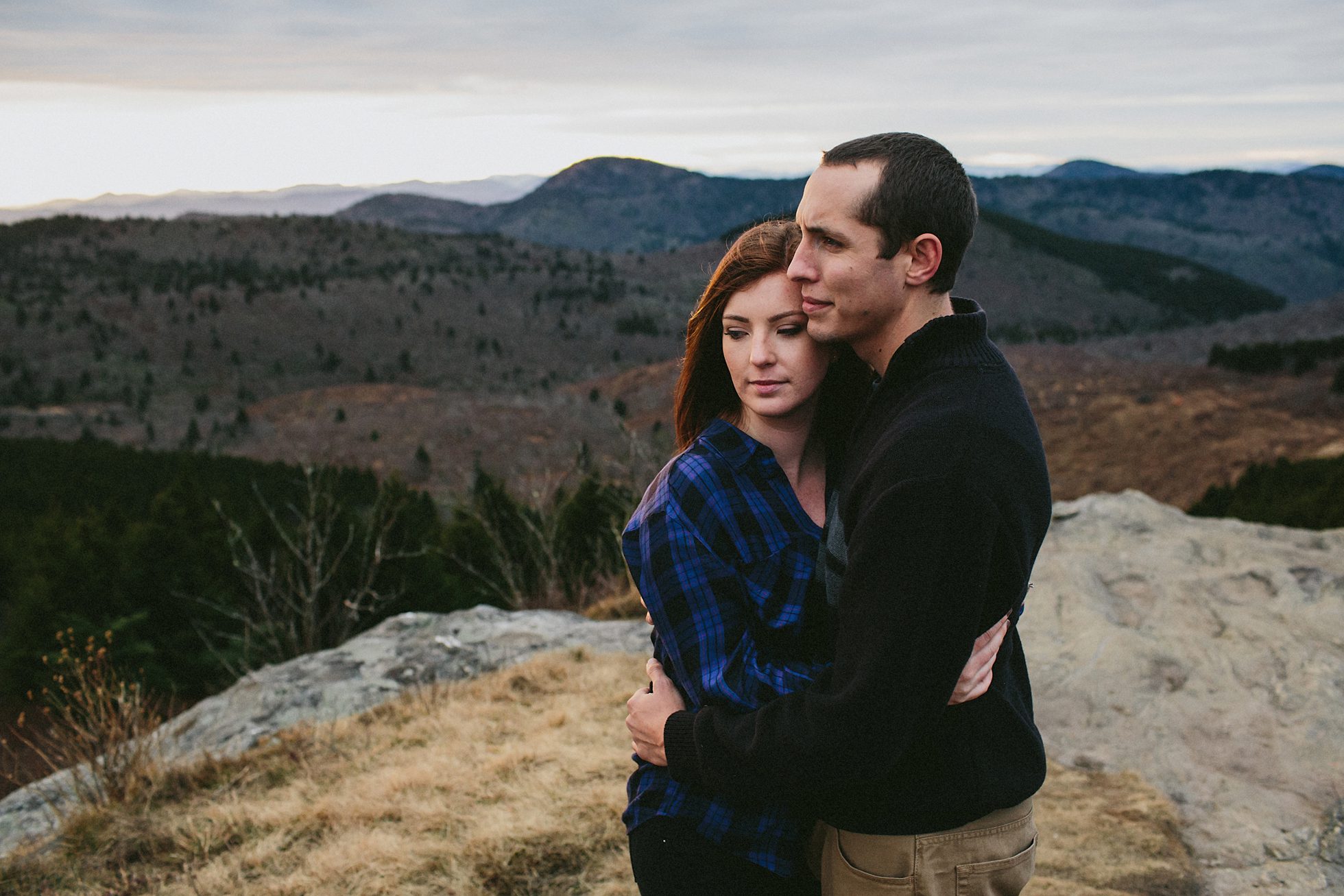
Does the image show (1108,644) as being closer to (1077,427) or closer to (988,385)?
(988,385)

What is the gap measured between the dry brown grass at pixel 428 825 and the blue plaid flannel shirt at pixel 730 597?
1864 millimetres

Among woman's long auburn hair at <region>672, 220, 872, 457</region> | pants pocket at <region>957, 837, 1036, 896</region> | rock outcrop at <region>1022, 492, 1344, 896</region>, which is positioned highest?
woman's long auburn hair at <region>672, 220, 872, 457</region>

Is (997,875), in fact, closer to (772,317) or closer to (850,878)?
(850,878)

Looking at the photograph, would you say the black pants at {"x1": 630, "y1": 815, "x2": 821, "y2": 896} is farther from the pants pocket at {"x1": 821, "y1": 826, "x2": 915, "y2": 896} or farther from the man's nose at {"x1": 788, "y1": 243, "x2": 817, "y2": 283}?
the man's nose at {"x1": 788, "y1": 243, "x2": 817, "y2": 283}

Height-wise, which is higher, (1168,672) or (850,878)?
(850,878)

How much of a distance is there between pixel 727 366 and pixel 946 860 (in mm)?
1156

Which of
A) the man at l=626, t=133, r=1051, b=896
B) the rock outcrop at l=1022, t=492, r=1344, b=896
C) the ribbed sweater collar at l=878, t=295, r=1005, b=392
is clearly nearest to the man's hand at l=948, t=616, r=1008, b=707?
the man at l=626, t=133, r=1051, b=896

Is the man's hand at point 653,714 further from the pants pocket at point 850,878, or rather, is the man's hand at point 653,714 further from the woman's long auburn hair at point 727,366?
the woman's long auburn hair at point 727,366

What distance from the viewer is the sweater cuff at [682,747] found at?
1.88 m

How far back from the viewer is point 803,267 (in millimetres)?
1896

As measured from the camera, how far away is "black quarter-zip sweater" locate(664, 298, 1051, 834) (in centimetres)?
153

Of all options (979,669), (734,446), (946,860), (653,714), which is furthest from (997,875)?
(734,446)

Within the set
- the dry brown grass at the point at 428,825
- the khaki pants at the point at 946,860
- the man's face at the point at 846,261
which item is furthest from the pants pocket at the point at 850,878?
the dry brown grass at the point at 428,825

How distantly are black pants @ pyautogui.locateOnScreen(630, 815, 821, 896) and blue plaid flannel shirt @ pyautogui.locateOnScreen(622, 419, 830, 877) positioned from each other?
26 millimetres
